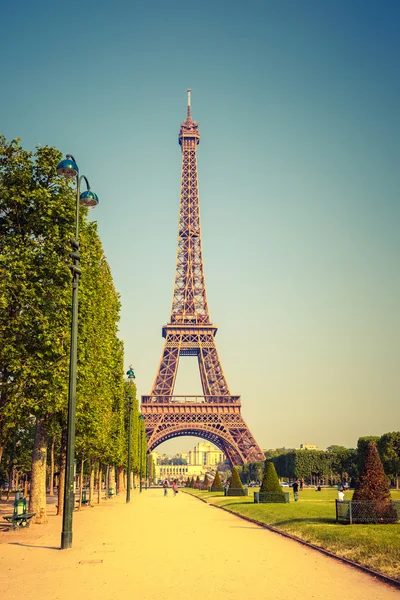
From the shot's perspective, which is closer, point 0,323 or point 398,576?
point 398,576

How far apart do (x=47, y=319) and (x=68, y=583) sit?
1273cm

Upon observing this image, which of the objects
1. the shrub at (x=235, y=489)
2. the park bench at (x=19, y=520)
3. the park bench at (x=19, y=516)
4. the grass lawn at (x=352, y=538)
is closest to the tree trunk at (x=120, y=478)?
the shrub at (x=235, y=489)

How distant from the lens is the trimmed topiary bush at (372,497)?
23.8 m

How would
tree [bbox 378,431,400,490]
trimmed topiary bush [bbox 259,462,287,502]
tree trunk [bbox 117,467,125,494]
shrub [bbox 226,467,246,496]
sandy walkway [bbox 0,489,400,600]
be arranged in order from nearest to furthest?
sandy walkway [bbox 0,489,400,600], trimmed topiary bush [bbox 259,462,287,502], shrub [bbox 226,467,246,496], tree trunk [bbox 117,467,125,494], tree [bbox 378,431,400,490]

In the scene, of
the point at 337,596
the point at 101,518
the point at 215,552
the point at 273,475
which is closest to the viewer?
the point at 337,596

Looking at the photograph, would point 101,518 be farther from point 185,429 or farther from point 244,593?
point 185,429

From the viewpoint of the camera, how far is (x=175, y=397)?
117312 millimetres

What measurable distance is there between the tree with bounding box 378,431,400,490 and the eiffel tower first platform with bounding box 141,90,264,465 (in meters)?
21.5

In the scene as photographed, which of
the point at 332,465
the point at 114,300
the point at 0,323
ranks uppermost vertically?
the point at 114,300

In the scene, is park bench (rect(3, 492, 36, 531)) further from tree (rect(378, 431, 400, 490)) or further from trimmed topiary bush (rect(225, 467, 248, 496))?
tree (rect(378, 431, 400, 490))

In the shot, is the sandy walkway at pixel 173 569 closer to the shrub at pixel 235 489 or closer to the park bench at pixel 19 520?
the park bench at pixel 19 520

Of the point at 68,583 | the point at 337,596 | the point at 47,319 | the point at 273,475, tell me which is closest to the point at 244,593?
the point at 337,596

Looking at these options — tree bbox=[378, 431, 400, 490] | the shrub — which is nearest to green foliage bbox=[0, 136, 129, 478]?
the shrub

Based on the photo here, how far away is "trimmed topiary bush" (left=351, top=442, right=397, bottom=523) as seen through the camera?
23766mm
